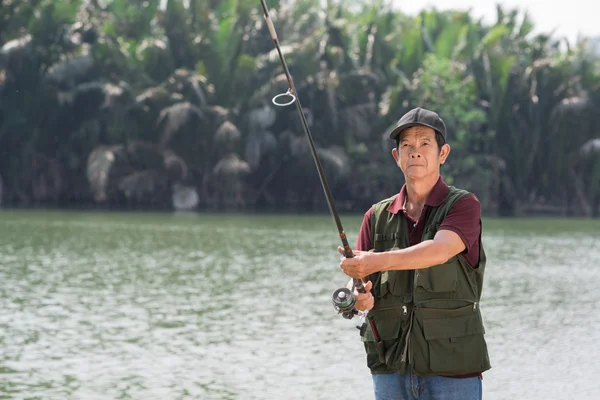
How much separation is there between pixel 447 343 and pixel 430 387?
171 mm

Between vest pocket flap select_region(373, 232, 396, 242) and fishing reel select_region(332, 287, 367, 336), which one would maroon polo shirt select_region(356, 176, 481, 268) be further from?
fishing reel select_region(332, 287, 367, 336)

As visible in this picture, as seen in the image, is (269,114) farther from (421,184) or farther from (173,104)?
(421,184)

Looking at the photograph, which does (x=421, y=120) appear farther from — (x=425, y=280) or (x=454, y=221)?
(x=425, y=280)

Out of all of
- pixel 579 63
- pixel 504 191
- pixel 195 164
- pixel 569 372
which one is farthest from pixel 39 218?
pixel 569 372

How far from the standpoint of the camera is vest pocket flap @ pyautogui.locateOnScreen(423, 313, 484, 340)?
12.0 ft

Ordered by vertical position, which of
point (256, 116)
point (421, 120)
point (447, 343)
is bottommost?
point (447, 343)

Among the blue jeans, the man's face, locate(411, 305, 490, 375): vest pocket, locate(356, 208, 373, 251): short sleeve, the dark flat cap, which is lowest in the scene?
the blue jeans

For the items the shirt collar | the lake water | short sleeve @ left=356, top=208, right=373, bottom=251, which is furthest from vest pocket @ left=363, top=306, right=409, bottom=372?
the lake water

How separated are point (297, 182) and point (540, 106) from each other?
1034cm

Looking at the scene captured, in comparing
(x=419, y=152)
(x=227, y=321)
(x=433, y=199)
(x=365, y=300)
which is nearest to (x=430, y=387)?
(x=365, y=300)

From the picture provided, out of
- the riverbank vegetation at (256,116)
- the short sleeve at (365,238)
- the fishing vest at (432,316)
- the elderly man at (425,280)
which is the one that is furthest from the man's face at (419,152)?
the riverbank vegetation at (256,116)

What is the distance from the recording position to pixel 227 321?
12484 mm

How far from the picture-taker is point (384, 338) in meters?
3.78

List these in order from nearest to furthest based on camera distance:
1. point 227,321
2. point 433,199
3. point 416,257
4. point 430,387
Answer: point 416,257
point 430,387
point 433,199
point 227,321
